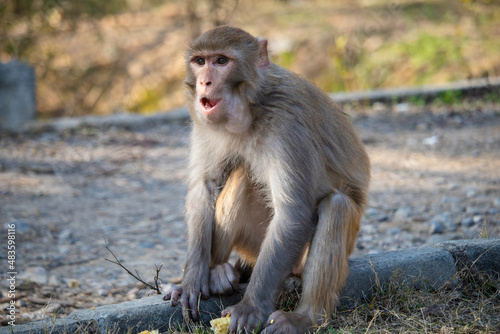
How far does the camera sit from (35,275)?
4465 millimetres

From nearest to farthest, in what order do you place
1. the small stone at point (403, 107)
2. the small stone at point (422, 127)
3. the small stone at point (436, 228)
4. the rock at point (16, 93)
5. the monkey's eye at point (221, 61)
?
the monkey's eye at point (221, 61)
the small stone at point (436, 228)
the small stone at point (422, 127)
the rock at point (16, 93)
the small stone at point (403, 107)

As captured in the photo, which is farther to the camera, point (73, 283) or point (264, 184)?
point (73, 283)

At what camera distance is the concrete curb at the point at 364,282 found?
3156 millimetres

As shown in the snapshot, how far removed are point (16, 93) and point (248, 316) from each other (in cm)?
794

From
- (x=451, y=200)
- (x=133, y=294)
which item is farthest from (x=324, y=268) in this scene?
(x=451, y=200)

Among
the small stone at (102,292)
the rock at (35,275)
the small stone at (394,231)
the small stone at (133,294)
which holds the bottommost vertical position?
the small stone at (102,292)

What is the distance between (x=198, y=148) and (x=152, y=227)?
2148 millimetres

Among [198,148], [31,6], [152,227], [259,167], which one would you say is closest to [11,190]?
[152,227]

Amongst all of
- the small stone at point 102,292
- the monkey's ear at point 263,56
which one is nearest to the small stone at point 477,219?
the monkey's ear at point 263,56

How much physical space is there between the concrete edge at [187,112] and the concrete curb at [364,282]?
6.23m

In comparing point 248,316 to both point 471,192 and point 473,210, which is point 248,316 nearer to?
point 473,210

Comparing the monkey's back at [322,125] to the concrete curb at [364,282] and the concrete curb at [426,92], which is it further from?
the concrete curb at [426,92]

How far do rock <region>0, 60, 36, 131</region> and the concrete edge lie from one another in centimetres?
46

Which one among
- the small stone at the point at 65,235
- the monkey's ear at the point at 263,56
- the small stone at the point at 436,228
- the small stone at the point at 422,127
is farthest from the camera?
the small stone at the point at 422,127
